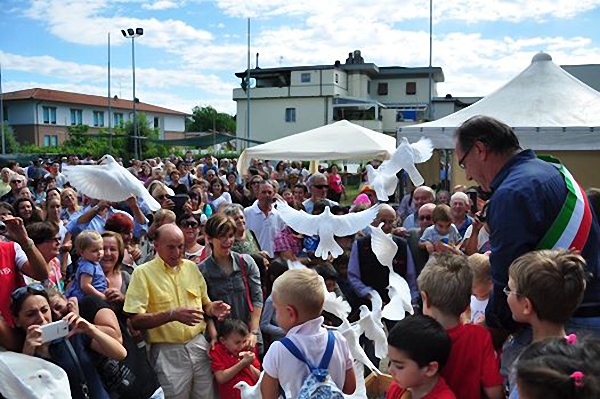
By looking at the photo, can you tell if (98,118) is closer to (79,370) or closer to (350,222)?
(350,222)

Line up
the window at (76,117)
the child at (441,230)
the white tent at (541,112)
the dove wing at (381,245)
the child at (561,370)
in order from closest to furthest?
the child at (561,370) < the dove wing at (381,245) < the child at (441,230) < the white tent at (541,112) < the window at (76,117)

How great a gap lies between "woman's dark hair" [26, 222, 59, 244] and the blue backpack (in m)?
2.09

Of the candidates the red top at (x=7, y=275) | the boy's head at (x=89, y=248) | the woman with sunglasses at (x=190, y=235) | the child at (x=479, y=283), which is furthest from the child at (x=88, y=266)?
the child at (x=479, y=283)

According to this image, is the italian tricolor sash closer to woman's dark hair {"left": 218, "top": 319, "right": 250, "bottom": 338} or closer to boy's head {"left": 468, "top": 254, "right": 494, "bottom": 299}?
boy's head {"left": 468, "top": 254, "right": 494, "bottom": 299}

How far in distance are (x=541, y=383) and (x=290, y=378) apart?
121cm

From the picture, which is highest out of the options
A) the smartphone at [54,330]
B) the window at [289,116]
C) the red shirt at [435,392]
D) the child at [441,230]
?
the window at [289,116]

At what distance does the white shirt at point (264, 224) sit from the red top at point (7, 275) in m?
2.89

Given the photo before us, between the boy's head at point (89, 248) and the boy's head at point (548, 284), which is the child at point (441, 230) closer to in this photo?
the boy's head at point (89, 248)

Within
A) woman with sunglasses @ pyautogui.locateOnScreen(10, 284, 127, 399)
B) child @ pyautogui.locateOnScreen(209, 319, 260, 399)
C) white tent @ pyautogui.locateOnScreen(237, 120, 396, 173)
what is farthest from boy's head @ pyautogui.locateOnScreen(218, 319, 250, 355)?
white tent @ pyautogui.locateOnScreen(237, 120, 396, 173)

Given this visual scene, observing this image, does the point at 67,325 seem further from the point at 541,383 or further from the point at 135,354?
the point at 541,383

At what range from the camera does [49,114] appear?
56.5 m

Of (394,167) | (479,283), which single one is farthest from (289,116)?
(479,283)

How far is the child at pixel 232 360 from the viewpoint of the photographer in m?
3.50

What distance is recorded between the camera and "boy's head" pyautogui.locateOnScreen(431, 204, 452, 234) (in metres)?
5.12
